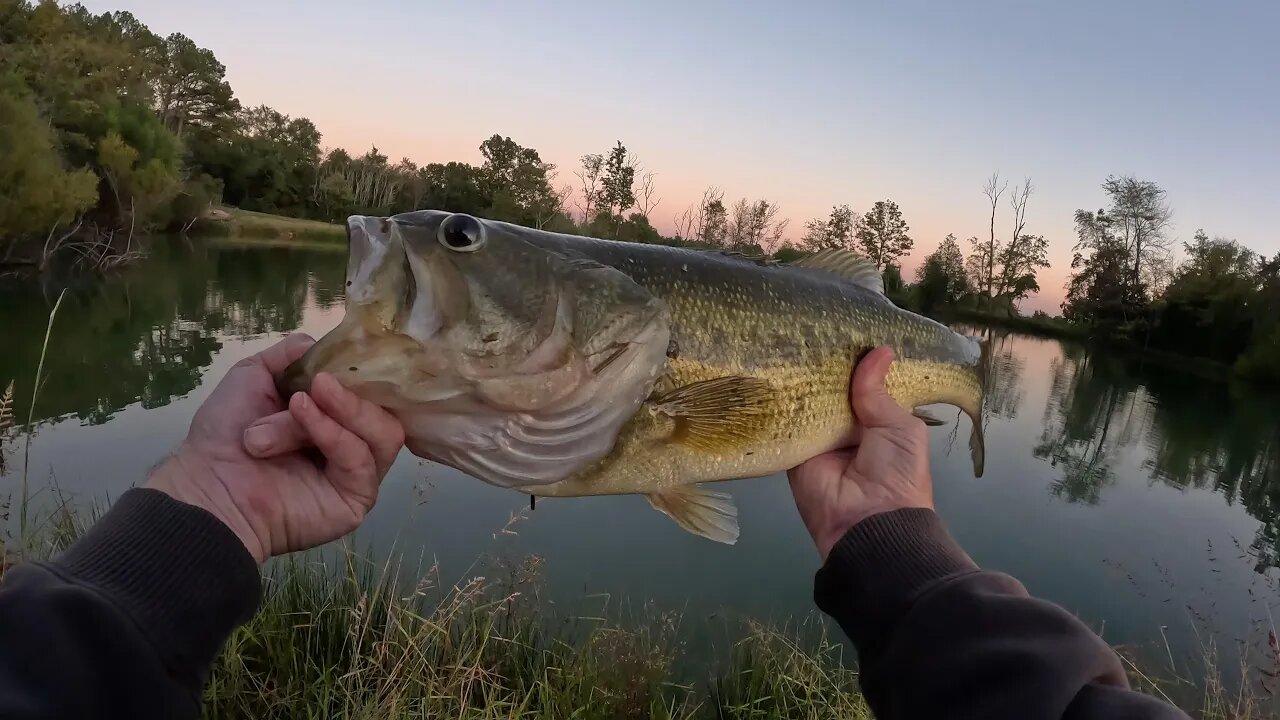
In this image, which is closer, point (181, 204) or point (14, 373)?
point (14, 373)

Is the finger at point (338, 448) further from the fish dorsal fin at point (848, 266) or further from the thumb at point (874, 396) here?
the fish dorsal fin at point (848, 266)

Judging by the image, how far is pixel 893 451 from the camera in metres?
2.72

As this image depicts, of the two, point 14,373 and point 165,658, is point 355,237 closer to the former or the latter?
point 165,658

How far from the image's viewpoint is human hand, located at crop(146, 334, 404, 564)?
192 cm

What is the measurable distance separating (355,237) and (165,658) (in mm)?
1164

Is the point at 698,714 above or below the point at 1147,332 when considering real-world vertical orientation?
below

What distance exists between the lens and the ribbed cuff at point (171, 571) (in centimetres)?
157

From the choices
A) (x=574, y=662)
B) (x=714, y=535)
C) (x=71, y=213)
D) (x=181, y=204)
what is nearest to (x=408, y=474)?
(x=574, y=662)

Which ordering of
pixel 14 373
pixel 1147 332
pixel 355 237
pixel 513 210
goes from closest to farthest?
pixel 355 237 → pixel 14 373 → pixel 1147 332 → pixel 513 210

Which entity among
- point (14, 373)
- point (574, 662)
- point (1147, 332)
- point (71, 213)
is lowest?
point (14, 373)

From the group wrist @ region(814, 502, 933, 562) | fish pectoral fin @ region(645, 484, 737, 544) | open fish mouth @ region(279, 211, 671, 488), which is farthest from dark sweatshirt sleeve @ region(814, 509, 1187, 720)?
open fish mouth @ region(279, 211, 671, 488)

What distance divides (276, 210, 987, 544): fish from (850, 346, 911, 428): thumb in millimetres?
55

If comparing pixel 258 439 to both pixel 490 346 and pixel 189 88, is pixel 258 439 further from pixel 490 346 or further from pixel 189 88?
pixel 189 88

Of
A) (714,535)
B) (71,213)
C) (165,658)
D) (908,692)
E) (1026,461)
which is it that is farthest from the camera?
(71,213)
